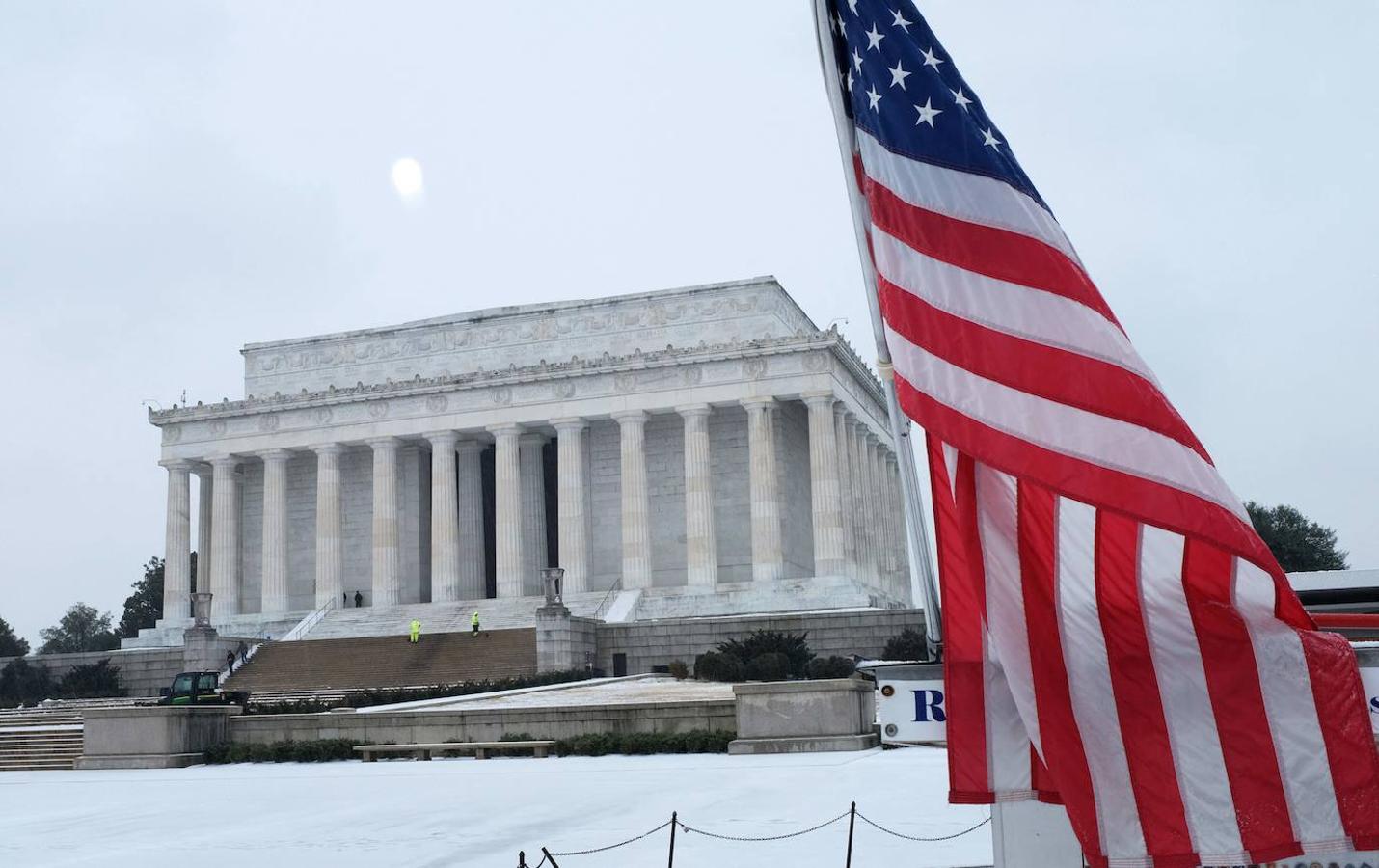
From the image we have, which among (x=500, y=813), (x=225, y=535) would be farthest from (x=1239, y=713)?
(x=225, y=535)

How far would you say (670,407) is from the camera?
203 ft

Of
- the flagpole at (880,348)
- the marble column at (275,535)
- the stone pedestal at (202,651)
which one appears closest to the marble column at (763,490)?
the stone pedestal at (202,651)

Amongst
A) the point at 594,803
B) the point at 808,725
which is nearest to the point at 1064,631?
the point at 594,803

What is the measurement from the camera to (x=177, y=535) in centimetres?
6938

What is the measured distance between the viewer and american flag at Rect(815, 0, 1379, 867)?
18.8ft

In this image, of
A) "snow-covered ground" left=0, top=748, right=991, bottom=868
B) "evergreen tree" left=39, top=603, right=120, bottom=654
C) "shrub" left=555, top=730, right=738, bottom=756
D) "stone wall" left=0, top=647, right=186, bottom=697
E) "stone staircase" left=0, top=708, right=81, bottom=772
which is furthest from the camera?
"evergreen tree" left=39, top=603, right=120, bottom=654

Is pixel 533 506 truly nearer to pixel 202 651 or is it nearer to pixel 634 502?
pixel 634 502

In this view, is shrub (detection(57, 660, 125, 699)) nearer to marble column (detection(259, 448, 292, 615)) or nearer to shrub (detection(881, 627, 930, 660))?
marble column (detection(259, 448, 292, 615))

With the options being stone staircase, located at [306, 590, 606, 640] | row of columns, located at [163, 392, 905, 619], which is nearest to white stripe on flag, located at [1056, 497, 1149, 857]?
row of columns, located at [163, 392, 905, 619]

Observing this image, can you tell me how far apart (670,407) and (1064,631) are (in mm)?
55847

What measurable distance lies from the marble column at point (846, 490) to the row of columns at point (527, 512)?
0.09 metres

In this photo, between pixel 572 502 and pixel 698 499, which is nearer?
pixel 698 499

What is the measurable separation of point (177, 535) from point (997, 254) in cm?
6853

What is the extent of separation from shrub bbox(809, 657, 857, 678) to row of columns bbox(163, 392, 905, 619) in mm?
17209
